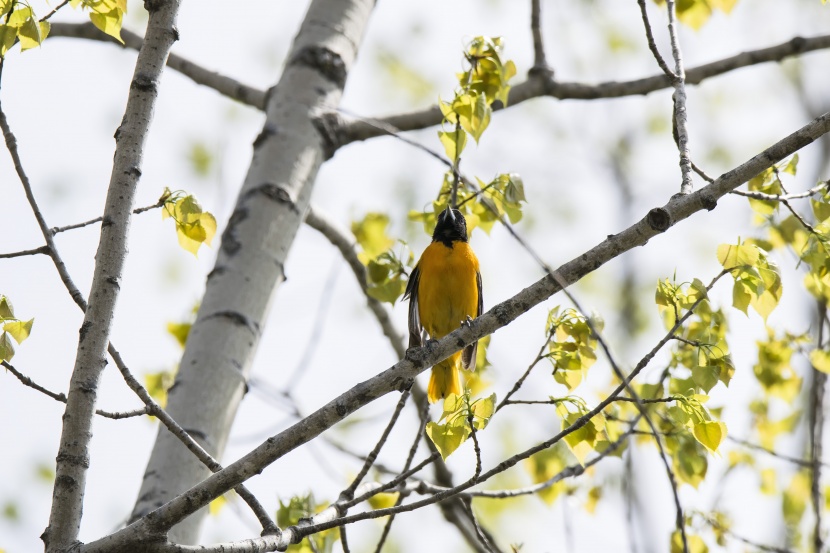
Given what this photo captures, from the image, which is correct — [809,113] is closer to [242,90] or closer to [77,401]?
[242,90]

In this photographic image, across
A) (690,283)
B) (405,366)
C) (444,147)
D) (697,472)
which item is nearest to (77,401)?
(405,366)

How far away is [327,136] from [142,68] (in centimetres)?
167

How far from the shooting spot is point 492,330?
2494mm

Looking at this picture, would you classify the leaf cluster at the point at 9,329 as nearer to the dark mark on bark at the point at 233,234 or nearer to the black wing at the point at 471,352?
the dark mark on bark at the point at 233,234

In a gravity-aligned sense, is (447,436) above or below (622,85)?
below

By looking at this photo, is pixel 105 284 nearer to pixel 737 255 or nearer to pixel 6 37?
pixel 6 37

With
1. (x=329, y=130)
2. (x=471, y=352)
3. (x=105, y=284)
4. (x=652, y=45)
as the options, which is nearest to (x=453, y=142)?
(x=652, y=45)

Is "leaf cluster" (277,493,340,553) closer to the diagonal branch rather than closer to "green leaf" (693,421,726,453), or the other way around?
the diagonal branch

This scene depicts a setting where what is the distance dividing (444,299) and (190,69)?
2.02 metres

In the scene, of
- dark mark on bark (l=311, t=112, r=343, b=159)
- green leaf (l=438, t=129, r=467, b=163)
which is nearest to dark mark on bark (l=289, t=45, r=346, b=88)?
dark mark on bark (l=311, t=112, r=343, b=159)

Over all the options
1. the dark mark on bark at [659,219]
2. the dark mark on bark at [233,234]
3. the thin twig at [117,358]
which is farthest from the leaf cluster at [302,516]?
the dark mark on bark at [659,219]

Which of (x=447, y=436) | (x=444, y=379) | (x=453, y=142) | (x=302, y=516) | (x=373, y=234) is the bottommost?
(x=447, y=436)

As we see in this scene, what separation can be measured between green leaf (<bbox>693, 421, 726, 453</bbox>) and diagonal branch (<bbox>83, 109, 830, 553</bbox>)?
335mm

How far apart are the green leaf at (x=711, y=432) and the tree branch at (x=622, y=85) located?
2248 millimetres
